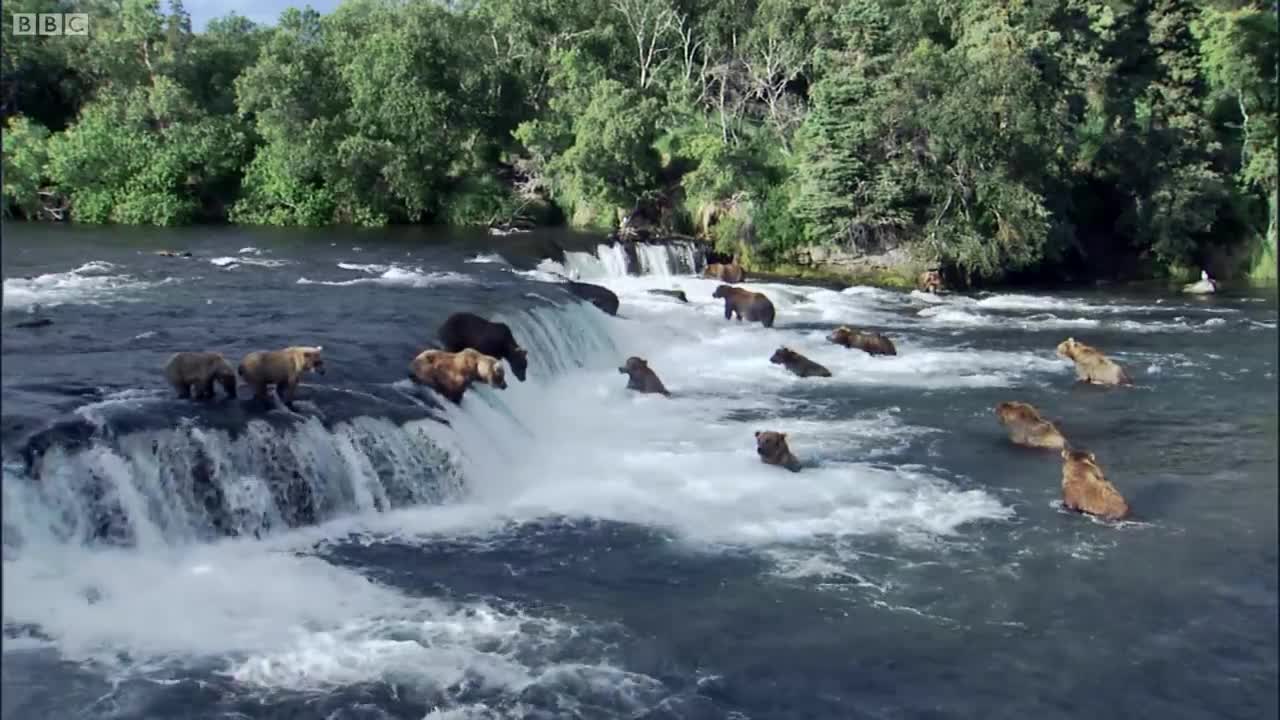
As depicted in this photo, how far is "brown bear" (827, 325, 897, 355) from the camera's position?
2023cm

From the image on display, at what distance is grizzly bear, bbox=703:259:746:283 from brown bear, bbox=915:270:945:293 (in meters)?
4.39

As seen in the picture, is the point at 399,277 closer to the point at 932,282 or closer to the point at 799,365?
the point at 799,365

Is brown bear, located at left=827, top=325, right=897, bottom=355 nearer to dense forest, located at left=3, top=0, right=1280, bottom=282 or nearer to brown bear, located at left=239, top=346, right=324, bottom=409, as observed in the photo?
dense forest, located at left=3, top=0, right=1280, bottom=282

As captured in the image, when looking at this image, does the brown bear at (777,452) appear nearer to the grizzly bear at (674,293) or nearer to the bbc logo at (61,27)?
the bbc logo at (61,27)

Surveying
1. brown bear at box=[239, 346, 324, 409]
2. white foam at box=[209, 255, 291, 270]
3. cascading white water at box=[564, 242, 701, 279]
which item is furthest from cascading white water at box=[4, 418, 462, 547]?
cascading white water at box=[564, 242, 701, 279]

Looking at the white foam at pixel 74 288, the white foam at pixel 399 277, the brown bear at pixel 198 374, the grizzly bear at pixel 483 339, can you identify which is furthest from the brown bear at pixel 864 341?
the white foam at pixel 74 288

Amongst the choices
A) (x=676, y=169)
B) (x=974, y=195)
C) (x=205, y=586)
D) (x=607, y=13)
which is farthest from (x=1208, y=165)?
(x=205, y=586)

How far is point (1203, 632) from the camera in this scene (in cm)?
823

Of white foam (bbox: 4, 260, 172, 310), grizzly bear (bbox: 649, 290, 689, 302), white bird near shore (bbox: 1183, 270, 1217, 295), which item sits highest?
white bird near shore (bbox: 1183, 270, 1217, 295)

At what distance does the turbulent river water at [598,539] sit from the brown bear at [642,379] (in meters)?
0.30

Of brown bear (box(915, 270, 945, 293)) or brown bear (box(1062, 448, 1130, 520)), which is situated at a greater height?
brown bear (box(915, 270, 945, 293))

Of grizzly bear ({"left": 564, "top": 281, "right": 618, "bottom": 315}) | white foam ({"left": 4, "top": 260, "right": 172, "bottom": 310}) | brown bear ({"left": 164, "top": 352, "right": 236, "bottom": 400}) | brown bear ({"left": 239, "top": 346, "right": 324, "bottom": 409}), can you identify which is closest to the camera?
brown bear ({"left": 164, "top": 352, "right": 236, "bottom": 400})

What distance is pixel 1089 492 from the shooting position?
11.6 metres

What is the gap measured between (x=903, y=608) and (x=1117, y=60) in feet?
87.6
